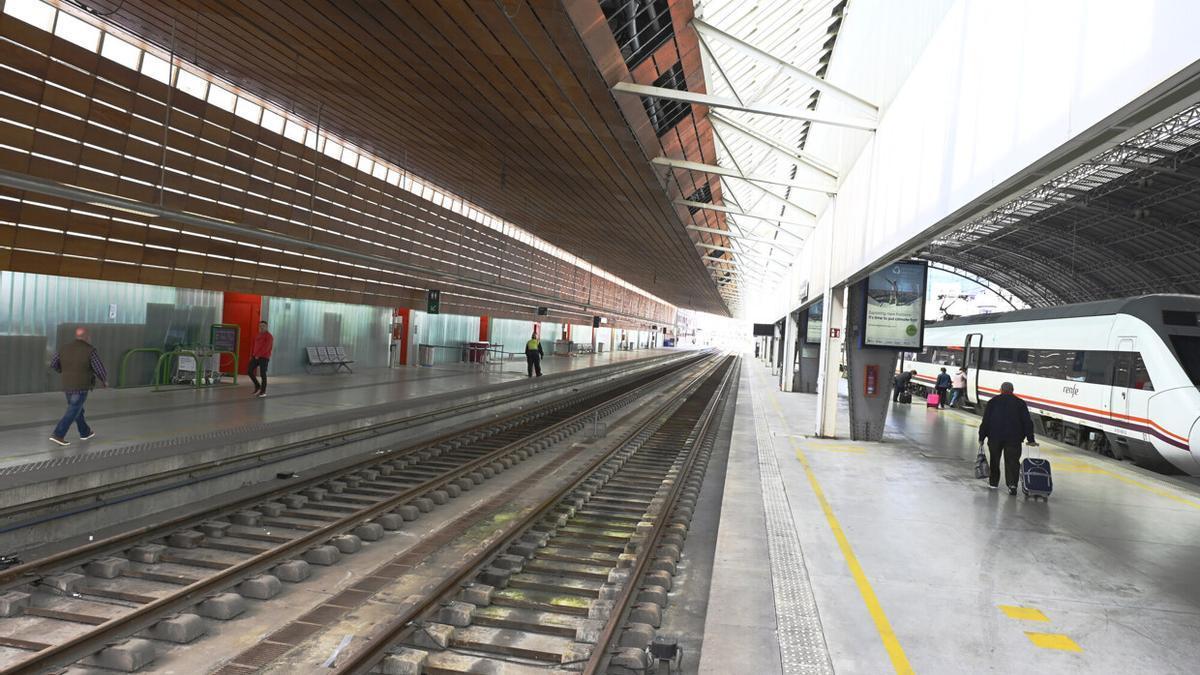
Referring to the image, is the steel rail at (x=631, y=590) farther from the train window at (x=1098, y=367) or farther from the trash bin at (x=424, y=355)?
the trash bin at (x=424, y=355)

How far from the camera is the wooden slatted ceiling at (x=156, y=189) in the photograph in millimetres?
12094

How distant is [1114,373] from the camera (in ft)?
43.8

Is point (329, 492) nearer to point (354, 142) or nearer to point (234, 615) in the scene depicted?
point (234, 615)

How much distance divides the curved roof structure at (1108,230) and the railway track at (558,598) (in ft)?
38.4

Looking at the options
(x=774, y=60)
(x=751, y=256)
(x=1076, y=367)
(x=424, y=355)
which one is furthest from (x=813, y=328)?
(x=774, y=60)

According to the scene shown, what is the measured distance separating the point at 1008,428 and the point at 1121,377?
17.9ft

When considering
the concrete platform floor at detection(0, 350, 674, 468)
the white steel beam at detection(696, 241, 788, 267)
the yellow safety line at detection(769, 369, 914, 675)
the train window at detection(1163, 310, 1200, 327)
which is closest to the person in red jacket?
the concrete platform floor at detection(0, 350, 674, 468)

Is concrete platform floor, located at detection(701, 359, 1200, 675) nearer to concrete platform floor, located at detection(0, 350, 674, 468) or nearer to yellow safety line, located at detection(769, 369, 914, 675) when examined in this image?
yellow safety line, located at detection(769, 369, 914, 675)

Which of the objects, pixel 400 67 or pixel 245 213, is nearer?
pixel 400 67

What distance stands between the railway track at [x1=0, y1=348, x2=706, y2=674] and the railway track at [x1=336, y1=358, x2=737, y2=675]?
4.66 ft

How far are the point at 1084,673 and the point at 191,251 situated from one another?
17209 mm

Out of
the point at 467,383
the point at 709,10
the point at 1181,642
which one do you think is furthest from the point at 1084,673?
the point at 467,383

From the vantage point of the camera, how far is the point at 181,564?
6.17 metres

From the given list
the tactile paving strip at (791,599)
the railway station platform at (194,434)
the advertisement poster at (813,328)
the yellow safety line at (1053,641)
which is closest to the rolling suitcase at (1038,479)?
the tactile paving strip at (791,599)
